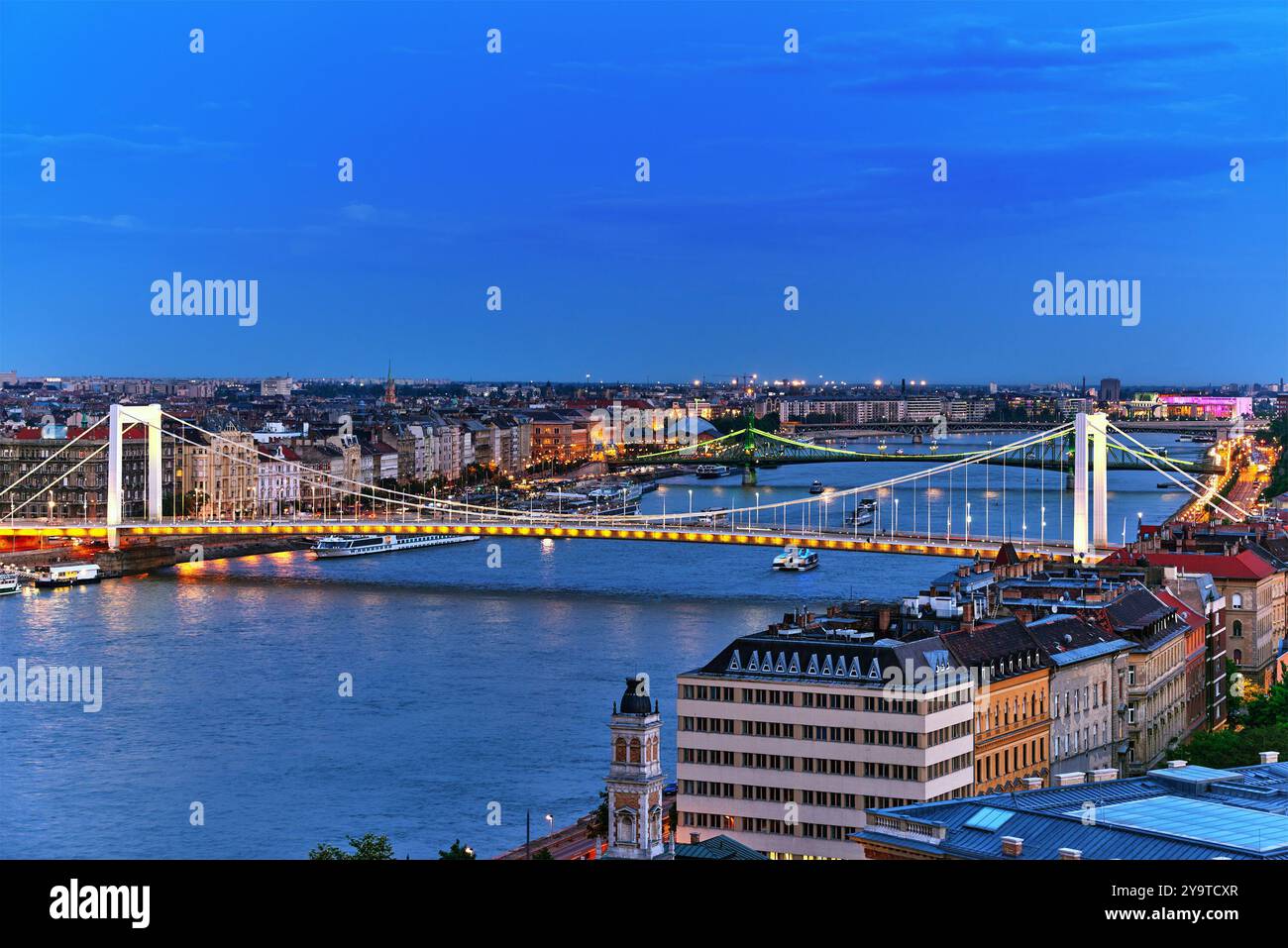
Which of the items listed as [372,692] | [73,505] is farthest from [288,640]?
[73,505]

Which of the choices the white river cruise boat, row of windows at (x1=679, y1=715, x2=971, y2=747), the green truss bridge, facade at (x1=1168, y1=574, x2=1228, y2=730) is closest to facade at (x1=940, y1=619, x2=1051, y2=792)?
row of windows at (x1=679, y1=715, x2=971, y2=747)

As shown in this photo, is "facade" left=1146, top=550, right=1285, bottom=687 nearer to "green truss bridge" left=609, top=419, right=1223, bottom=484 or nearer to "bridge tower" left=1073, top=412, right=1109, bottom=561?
"bridge tower" left=1073, top=412, right=1109, bottom=561

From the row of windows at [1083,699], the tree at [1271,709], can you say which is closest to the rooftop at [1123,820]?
the row of windows at [1083,699]

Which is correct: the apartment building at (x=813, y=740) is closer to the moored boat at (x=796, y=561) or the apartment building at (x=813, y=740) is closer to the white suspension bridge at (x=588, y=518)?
the white suspension bridge at (x=588, y=518)

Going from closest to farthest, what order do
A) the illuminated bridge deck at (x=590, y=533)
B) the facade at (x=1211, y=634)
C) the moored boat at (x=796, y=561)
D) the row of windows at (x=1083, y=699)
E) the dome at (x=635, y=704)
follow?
the dome at (x=635, y=704)
the row of windows at (x=1083, y=699)
the facade at (x=1211, y=634)
the illuminated bridge deck at (x=590, y=533)
the moored boat at (x=796, y=561)
